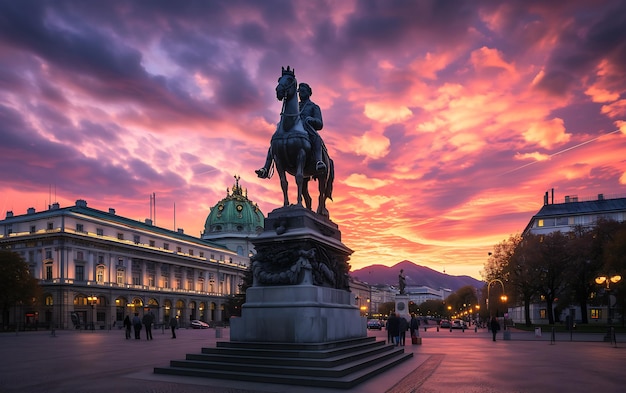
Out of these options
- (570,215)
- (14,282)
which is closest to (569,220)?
(570,215)

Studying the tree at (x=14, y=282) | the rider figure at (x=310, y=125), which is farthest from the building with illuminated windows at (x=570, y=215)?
the rider figure at (x=310, y=125)

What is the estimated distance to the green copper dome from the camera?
165 m

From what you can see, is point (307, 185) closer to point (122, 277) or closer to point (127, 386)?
point (127, 386)

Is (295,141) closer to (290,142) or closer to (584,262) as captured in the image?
Answer: (290,142)

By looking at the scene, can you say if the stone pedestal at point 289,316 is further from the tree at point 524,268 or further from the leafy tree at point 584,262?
the tree at point 524,268

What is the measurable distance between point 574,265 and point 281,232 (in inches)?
2524

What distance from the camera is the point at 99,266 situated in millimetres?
99625

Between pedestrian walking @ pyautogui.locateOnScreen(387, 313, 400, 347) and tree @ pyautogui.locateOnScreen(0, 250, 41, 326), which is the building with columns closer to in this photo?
tree @ pyautogui.locateOnScreen(0, 250, 41, 326)

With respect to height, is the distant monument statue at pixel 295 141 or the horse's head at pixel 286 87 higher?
the horse's head at pixel 286 87

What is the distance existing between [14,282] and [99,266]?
2587 cm

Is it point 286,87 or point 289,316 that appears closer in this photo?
point 289,316

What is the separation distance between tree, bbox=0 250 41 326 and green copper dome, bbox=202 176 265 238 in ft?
288

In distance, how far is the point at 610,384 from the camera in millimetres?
14758

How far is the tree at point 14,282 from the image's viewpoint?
73188mm
